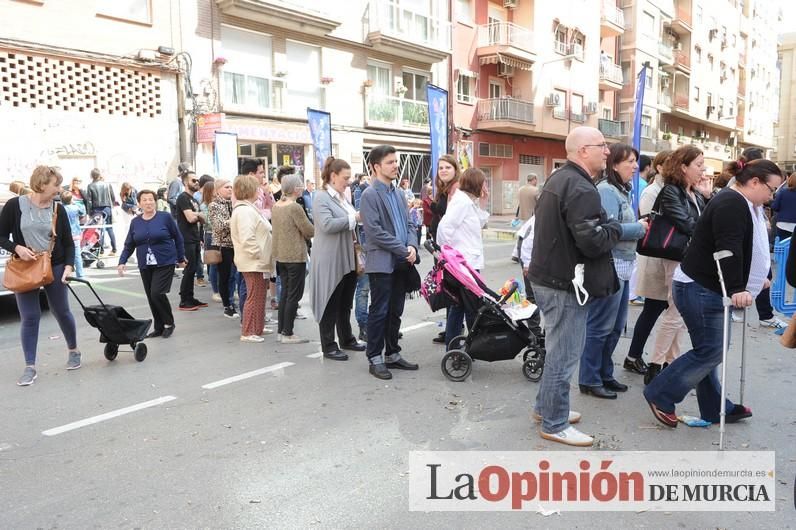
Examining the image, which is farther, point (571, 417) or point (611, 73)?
point (611, 73)

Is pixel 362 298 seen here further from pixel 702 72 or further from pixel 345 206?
pixel 702 72

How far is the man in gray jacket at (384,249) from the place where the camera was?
17.4 ft

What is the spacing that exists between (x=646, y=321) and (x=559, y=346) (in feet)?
6.15

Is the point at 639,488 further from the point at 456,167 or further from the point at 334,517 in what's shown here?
the point at 456,167

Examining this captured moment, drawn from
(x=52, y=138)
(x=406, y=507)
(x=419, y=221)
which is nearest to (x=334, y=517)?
(x=406, y=507)

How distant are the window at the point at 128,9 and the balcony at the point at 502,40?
15.8 m

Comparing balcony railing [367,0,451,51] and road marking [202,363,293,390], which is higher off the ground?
balcony railing [367,0,451,51]

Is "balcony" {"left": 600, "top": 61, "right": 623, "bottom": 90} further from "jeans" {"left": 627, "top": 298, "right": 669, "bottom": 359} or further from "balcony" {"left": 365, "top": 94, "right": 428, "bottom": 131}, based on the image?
"jeans" {"left": 627, "top": 298, "right": 669, "bottom": 359}

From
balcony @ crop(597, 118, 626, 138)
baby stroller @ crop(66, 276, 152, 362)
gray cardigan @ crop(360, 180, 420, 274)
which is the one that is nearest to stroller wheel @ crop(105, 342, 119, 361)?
baby stroller @ crop(66, 276, 152, 362)

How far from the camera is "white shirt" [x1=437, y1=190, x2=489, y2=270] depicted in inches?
227

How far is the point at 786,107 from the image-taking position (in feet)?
233

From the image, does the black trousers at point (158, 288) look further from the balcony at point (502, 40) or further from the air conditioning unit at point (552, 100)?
the air conditioning unit at point (552, 100)

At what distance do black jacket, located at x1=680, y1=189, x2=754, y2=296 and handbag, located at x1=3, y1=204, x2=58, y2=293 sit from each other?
519cm

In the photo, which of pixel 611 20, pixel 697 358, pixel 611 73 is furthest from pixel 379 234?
pixel 611 20
